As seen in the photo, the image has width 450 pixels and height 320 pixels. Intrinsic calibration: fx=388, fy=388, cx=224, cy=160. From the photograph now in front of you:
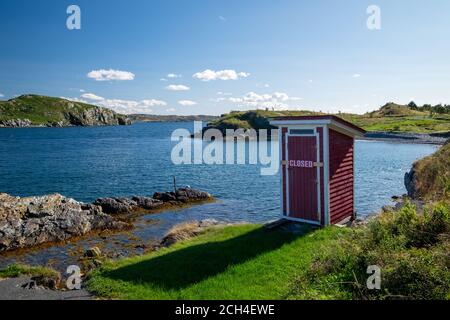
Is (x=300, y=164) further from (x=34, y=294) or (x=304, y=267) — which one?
(x=34, y=294)

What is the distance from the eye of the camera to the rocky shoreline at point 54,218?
2325 cm

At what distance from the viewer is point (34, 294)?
12953mm

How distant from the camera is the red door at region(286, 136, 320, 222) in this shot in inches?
675

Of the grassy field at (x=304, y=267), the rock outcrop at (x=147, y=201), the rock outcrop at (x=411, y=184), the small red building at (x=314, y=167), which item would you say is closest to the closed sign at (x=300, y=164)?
the small red building at (x=314, y=167)

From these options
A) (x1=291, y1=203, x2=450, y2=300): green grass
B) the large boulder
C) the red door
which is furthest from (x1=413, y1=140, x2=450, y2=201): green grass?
the large boulder

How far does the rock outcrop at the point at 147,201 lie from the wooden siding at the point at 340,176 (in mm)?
18718

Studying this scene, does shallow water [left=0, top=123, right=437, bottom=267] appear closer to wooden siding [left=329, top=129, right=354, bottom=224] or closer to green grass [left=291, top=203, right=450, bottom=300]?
wooden siding [left=329, top=129, right=354, bottom=224]

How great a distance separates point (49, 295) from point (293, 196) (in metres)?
10.6

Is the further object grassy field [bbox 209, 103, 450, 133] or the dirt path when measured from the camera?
grassy field [bbox 209, 103, 450, 133]

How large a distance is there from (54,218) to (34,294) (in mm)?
13365

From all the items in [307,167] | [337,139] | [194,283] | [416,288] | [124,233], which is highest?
[337,139]
